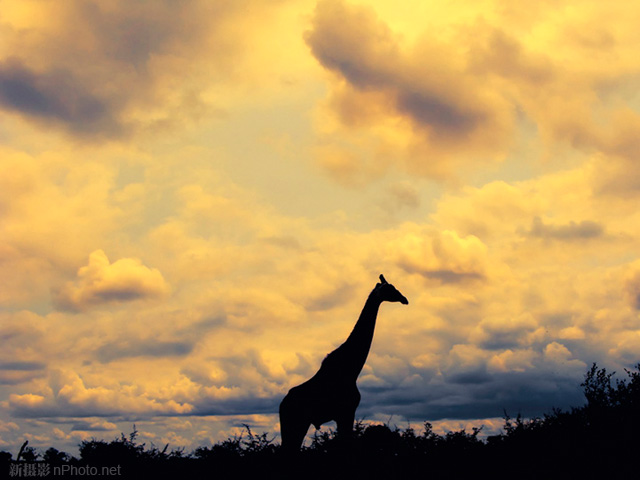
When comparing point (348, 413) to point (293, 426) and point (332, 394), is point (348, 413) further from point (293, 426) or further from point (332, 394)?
point (293, 426)

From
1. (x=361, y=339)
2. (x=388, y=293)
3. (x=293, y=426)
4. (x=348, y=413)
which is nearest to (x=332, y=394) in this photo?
(x=348, y=413)

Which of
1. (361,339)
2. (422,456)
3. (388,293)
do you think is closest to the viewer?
(422,456)

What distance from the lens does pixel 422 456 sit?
1341 cm

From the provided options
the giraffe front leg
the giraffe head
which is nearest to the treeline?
the giraffe front leg

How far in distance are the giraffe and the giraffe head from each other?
693 mm

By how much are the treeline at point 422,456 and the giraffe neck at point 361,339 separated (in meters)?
1.62

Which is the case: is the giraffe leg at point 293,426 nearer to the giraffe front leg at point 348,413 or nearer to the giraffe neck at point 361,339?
the giraffe front leg at point 348,413

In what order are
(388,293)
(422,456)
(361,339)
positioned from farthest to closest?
(388,293), (361,339), (422,456)

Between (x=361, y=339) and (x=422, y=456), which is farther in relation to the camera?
(x=361, y=339)

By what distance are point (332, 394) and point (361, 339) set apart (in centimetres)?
172

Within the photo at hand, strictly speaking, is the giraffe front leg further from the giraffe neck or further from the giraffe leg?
the giraffe leg

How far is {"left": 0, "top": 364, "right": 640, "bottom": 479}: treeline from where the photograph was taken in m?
11.6

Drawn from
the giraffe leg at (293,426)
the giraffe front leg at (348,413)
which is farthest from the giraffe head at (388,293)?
the giraffe leg at (293,426)

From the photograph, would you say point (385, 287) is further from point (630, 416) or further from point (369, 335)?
point (630, 416)
